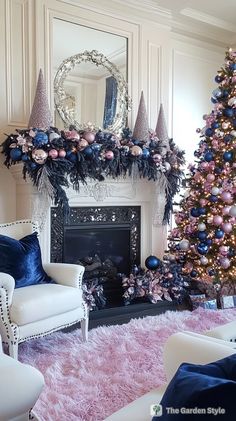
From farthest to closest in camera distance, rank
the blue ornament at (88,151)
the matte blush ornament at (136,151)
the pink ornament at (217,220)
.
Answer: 1. the pink ornament at (217,220)
2. the matte blush ornament at (136,151)
3. the blue ornament at (88,151)

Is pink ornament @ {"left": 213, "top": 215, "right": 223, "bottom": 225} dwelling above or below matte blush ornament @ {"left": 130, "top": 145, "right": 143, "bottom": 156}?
below

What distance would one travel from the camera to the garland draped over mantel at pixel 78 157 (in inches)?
122

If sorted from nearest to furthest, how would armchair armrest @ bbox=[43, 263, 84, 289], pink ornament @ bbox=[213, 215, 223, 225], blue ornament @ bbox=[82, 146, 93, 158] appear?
1. armchair armrest @ bbox=[43, 263, 84, 289]
2. blue ornament @ bbox=[82, 146, 93, 158]
3. pink ornament @ bbox=[213, 215, 223, 225]

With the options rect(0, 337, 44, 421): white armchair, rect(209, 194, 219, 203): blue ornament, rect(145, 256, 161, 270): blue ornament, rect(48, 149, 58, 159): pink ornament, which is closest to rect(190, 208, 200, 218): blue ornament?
rect(209, 194, 219, 203): blue ornament

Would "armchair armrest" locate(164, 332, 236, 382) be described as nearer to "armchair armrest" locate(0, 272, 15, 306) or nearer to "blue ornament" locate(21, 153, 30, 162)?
"armchair armrest" locate(0, 272, 15, 306)

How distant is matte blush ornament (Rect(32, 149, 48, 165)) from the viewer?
3.06 m

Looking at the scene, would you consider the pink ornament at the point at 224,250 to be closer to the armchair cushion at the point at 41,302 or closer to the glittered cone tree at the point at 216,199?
the glittered cone tree at the point at 216,199

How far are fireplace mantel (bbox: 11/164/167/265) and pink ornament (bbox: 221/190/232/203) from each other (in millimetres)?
660

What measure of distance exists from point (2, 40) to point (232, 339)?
3113mm

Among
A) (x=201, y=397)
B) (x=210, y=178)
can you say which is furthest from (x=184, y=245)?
(x=201, y=397)

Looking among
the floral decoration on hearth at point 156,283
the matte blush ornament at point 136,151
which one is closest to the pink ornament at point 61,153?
the matte blush ornament at point 136,151

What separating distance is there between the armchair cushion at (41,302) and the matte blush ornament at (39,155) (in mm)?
1011

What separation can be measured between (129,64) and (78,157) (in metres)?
1.46

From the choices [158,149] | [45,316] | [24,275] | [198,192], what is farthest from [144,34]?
[45,316]
